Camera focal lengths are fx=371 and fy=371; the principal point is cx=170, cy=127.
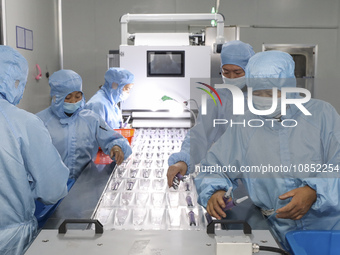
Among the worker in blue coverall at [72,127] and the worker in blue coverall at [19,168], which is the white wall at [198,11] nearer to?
the worker in blue coverall at [72,127]

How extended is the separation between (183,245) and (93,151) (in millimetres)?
1468

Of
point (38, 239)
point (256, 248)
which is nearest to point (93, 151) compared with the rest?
point (38, 239)

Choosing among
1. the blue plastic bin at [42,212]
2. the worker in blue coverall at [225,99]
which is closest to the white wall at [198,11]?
the worker in blue coverall at [225,99]

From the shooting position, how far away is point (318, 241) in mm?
1075

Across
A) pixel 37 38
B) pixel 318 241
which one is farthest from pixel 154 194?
pixel 37 38

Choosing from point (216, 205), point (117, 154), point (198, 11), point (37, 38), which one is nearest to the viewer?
point (216, 205)

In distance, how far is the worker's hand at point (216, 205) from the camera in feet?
3.87

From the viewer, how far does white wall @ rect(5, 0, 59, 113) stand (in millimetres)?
3592

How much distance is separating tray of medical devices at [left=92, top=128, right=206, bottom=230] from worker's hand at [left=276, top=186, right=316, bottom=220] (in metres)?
0.30

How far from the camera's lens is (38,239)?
3.24 ft

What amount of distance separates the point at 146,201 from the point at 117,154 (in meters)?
0.52


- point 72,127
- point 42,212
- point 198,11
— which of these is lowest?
point 42,212

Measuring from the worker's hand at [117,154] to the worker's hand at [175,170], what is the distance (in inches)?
17.1

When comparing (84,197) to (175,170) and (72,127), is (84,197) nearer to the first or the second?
(175,170)
